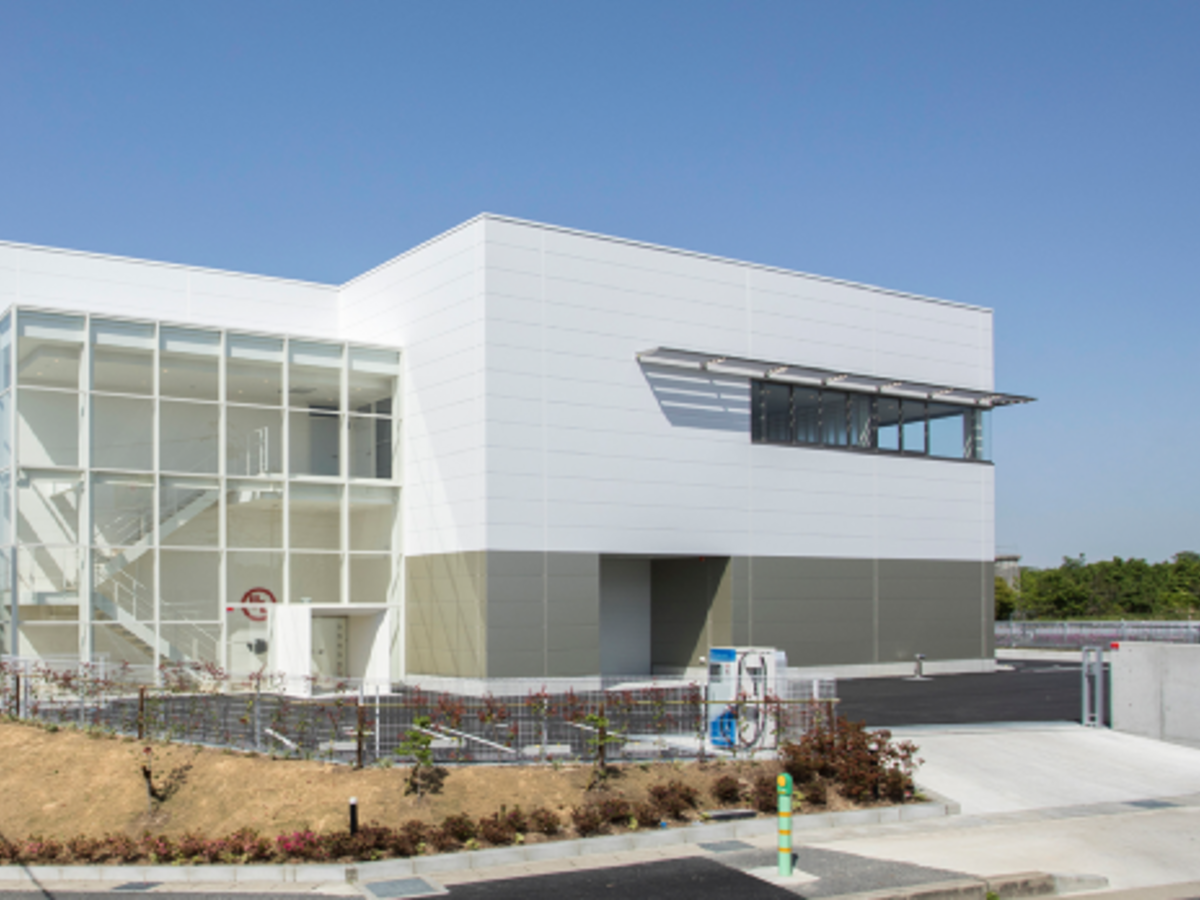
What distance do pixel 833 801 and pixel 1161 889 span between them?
14.5ft

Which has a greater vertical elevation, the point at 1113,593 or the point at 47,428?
the point at 47,428

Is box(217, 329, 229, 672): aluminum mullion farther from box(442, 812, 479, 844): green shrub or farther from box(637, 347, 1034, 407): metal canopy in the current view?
box(442, 812, 479, 844): green shrub

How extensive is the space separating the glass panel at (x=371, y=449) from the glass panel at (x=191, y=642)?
566cm

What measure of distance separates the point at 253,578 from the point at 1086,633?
35723 millimetres

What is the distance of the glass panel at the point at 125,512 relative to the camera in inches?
1078

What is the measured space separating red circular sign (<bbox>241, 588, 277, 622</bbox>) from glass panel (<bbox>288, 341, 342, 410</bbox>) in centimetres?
521

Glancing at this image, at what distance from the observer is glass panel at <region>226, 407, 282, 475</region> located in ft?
96.7

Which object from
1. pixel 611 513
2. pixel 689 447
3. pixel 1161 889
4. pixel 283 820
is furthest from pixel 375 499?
pixel 1161 889

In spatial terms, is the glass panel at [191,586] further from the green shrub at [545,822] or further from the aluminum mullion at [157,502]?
the green shrub at [545,822]

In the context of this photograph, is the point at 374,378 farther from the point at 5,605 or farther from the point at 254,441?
the point at 5,605

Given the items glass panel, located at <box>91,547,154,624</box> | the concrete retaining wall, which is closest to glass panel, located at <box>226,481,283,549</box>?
glass panel, located at <box>91,547,154,624</box>

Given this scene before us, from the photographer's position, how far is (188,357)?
28609 mm

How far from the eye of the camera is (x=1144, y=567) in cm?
8444

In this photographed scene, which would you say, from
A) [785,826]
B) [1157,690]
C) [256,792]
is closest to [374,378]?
[256,792]
